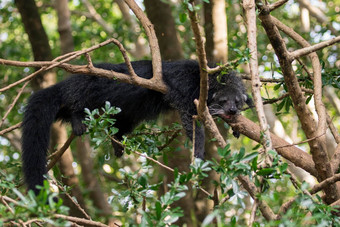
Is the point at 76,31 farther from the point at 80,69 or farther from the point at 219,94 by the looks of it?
the point at 80,69

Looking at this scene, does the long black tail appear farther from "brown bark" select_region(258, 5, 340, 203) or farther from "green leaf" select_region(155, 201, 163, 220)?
"brown bark" select_region(258, 5, 340, 203)

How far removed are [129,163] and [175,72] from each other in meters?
4.68

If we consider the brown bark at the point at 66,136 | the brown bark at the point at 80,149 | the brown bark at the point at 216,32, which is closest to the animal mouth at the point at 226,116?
the brown bark at the point at 216,32

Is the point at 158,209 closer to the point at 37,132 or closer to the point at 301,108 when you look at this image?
the point at 301,108

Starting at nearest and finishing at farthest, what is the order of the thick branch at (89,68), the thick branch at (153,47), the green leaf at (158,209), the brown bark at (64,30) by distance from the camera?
the green leaf at (158,209) → the thick branch at (89,68) → the thick branch at (153,47) → the brown bark at (64,30)

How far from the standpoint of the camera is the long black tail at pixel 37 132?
142 inches

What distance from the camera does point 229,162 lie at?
2.34 m

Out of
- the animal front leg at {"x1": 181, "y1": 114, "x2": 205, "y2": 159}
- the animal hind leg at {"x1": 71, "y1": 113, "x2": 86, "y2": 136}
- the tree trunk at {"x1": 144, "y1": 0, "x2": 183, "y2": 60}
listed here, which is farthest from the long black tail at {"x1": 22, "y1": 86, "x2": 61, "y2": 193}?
the tree trunk at {"x1": 144, "y1": 0, "x2": 183, "y2": 60}

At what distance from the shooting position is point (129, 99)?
4.56 m

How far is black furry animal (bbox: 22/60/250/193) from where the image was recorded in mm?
4121

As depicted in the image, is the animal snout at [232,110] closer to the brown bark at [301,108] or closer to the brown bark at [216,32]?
the brown bark at [301,108]

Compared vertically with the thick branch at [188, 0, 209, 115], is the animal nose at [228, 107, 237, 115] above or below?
below

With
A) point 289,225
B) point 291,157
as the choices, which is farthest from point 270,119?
point 289,225

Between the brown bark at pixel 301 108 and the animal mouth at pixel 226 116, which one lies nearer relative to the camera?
the brown bark at pixel 301 108
